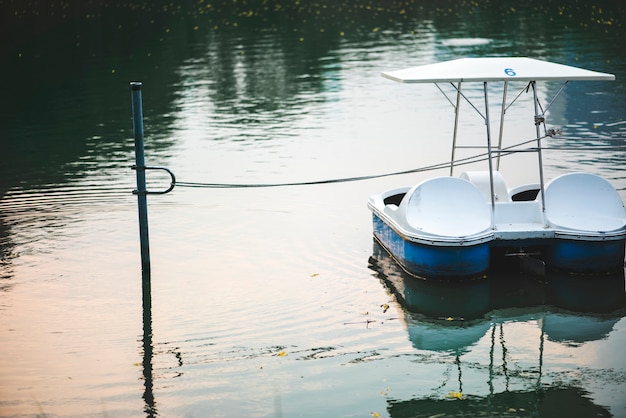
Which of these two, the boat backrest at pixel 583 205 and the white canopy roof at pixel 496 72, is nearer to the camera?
the boat backrest at pixel 583 205

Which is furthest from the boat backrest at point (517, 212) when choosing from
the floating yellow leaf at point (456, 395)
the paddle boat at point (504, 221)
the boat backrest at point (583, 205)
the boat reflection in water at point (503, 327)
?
the floating yellow leaf at point (456, 395)

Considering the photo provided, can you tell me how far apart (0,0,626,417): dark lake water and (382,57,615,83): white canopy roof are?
2.56m

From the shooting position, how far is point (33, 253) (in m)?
15.3

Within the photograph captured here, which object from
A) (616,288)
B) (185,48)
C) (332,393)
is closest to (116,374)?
(332,393)

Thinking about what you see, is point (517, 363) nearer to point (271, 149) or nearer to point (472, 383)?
point (472, 383)

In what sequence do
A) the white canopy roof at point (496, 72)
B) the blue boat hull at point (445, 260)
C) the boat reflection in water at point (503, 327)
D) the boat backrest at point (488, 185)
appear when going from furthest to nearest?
the boat backrest at point (488, 185) → the white canopy roof at point (496, 72) → the blue boat hull at point (445, 260) → the boat reflection in water at point (503, 327)

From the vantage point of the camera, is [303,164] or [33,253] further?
[303,164]

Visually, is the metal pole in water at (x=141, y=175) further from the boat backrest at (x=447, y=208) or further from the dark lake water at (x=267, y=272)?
the boat backrest at (x=447, y=208)

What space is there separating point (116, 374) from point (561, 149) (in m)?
12.3

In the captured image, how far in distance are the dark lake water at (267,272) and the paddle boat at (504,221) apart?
29cm

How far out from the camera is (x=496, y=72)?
1376 centimetres

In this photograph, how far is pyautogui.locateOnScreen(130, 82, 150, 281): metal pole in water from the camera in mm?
13680

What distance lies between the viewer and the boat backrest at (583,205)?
1336 centimetres

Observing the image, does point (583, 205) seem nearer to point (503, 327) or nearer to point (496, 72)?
point (496, 72)
